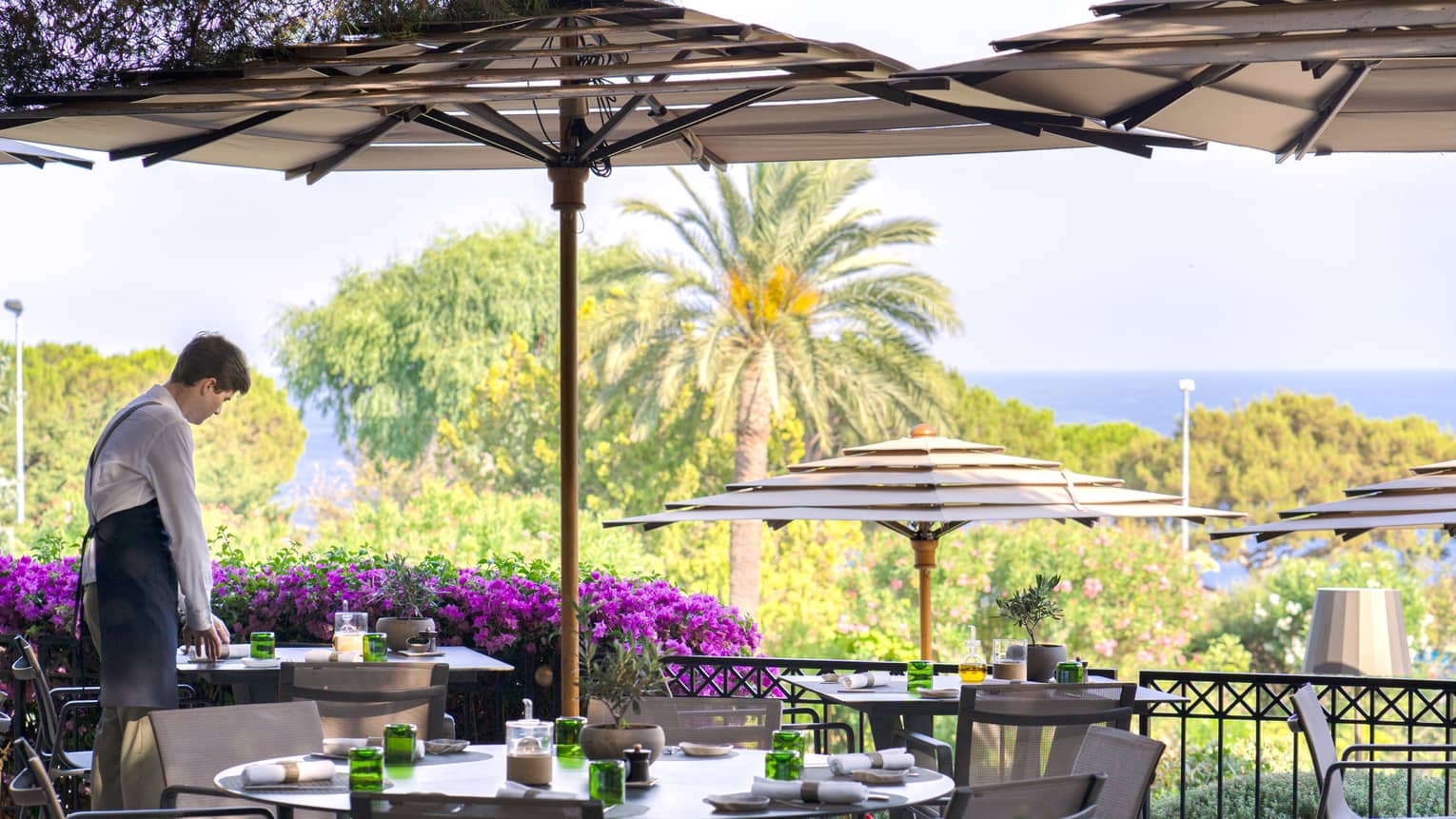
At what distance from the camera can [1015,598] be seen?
6.05 metres

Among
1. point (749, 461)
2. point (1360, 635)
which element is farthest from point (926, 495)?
point (749, 461)

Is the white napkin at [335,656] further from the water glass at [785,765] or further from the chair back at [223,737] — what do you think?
the water glass at [785,765]

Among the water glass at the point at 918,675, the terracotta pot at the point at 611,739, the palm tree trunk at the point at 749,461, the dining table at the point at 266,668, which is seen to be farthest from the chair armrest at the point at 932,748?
the palm tree trunk at the point at 749,461

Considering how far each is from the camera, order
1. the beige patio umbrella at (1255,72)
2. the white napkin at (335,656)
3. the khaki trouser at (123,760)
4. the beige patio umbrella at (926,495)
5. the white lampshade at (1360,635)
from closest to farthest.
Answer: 1. the beige patio umbrella at (1255,72)
2. the khaki trouser at (123,760)
3. the white napkin at (335,656)
4. the beige patio umbrella at (926,495)
5. the white lampshade at (1360,635)

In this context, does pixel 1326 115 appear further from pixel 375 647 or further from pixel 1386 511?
pixel 375 647

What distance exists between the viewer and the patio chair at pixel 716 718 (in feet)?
15.7

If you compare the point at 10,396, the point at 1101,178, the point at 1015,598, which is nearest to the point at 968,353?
the point at 1101,178

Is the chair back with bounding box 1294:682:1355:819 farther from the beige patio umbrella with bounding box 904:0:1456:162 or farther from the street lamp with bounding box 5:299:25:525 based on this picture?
the street lamp with bounding box 5:299:25:525

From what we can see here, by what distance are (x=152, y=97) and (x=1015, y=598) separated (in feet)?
11.1

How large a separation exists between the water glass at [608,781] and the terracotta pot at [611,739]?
9.5 inches

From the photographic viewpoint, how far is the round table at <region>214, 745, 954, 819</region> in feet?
11.8

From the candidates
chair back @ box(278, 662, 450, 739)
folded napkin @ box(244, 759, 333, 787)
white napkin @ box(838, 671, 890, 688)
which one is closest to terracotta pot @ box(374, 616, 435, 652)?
chair back @ box(278, 662, 450, 739)

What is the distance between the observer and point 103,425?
42.0 metres

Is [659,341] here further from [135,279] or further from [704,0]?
[135,279]
